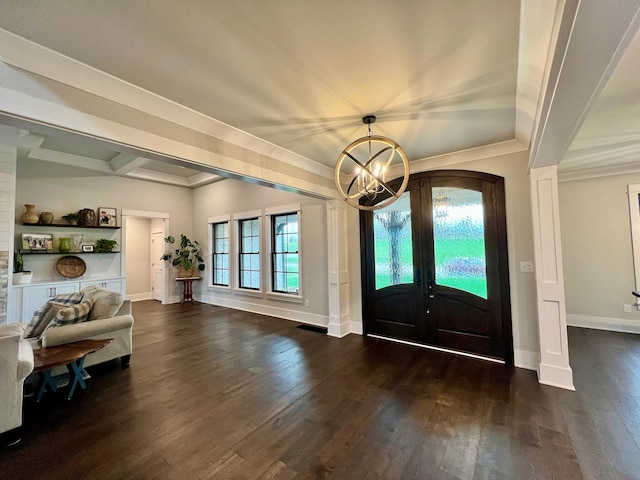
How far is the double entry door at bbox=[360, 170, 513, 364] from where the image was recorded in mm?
3383

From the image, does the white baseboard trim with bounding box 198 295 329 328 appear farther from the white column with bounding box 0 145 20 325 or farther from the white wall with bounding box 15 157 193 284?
the white column with bounding box 0 145 20 325

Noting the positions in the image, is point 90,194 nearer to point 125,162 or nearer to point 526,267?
point 125,162

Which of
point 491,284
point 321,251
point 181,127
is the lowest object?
point 491,284

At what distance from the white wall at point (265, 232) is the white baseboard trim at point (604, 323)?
444 centimetres

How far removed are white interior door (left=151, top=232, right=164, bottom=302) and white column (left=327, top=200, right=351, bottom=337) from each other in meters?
5.39

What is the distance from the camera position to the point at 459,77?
2010mm

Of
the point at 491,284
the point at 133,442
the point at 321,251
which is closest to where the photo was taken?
the point at 133,442

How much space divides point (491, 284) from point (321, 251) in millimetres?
2728

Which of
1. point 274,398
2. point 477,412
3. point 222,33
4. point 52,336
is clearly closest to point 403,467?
point 477,412

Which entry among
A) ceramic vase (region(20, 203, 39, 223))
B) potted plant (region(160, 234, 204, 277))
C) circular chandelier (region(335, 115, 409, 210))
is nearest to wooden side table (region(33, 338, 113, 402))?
circular chandelier (region(335, 115, 409, 210))

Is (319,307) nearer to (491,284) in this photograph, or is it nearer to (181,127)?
(491,284)

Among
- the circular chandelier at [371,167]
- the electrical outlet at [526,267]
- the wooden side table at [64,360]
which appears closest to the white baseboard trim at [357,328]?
the circular chandelier at [371,167]

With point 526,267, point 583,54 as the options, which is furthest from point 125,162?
point 526,267

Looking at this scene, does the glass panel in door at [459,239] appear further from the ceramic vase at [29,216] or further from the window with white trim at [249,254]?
the ceramic vase at [29,216]
